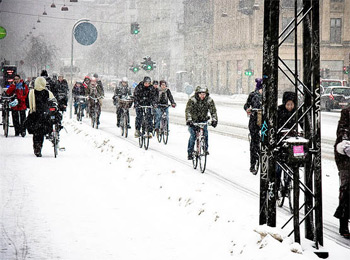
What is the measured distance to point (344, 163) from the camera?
7375 millimetres

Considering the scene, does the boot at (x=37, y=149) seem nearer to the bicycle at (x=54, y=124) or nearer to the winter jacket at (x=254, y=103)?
the bicycle at (x=54, y=124)

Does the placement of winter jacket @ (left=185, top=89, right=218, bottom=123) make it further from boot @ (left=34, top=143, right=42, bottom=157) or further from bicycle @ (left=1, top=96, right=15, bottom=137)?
bicycle @ (left=1, top=96, right=15, bottom=137)

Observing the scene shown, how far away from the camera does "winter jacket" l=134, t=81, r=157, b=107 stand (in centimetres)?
1752

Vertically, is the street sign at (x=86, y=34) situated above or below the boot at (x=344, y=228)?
above

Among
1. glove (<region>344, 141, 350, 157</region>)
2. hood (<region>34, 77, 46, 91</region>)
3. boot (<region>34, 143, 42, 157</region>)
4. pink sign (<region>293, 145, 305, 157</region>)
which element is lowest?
boot (<region>34, 143, 42, 157</region>)

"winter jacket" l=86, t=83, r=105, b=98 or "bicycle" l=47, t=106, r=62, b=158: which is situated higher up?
"winter jacket" l=86, t=83, r=105, b=98

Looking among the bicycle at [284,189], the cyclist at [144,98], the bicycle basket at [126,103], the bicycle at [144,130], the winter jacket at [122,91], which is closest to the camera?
the bicycle at [284,189]

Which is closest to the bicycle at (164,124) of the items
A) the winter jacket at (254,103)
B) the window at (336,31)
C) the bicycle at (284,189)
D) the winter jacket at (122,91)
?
the winter jacket at (122,91)

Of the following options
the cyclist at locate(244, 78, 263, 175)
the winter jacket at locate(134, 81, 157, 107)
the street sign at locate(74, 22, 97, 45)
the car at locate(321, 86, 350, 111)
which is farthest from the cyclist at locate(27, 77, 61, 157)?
the car at locate(321, 86, 350, 111)

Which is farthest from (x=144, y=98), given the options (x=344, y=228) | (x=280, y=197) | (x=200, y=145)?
(x=344, y=228)

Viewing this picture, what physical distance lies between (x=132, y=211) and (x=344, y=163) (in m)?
2.93

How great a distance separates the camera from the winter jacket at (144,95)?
17516 mm

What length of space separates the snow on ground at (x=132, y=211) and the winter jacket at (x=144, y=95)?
285 cm

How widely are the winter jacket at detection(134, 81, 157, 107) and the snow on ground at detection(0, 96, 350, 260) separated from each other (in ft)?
9.35
